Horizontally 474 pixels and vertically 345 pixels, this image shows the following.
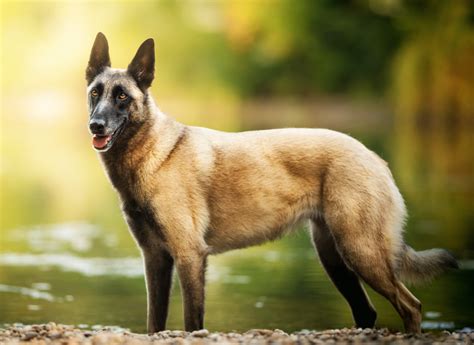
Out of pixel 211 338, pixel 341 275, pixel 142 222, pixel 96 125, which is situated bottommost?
pixel 211 338

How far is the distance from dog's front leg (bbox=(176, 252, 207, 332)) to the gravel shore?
0.20m

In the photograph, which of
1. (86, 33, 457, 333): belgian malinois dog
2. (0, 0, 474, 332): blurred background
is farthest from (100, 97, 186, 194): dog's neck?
(0, 0, 474, 332): blurred background

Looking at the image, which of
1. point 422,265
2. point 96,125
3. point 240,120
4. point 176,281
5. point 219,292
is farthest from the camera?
point 240,120

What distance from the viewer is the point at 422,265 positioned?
340 inches

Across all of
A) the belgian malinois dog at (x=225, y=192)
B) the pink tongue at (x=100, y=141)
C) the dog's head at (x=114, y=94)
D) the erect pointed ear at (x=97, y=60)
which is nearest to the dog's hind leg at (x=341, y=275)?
the belgian malinois dog at (x=225, y=192)

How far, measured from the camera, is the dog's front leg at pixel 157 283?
8.38 meters

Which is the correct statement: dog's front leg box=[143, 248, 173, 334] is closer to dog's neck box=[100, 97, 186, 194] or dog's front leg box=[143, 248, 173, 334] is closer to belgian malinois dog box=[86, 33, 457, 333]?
belgian malinois dog box=[86, 33, 457, 333]

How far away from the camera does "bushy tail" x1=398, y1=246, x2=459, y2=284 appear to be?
860 centimetres

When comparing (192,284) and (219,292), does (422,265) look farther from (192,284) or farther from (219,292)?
(219,292)

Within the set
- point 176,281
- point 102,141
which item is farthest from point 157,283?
point 176,281

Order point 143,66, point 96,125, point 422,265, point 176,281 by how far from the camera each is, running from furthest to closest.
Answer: point 176,281, point 422,265, point 143,66, point 96,125

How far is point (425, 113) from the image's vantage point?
147 feet

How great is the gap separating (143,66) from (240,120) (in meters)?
42.9

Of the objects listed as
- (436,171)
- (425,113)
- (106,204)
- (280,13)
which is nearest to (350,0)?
(280,13)
